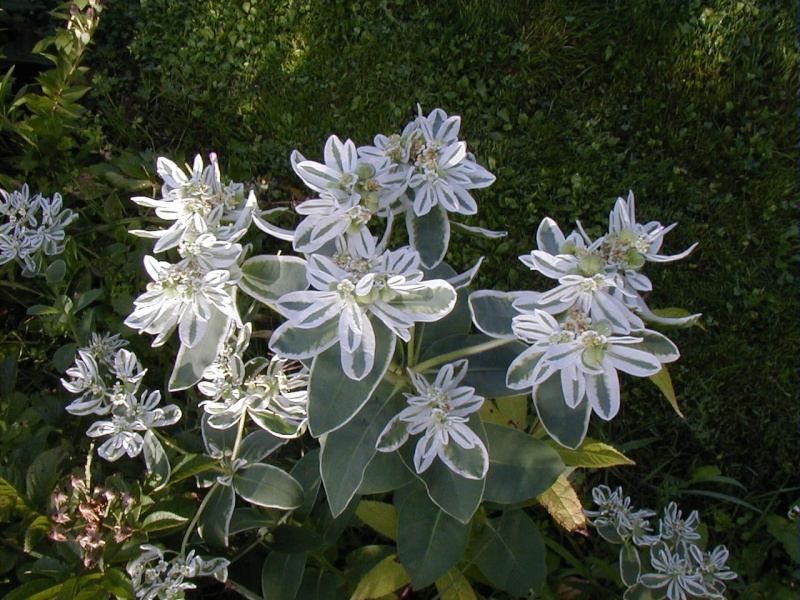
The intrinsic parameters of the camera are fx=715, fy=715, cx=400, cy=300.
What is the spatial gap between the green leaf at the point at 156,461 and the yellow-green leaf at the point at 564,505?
928 millimetres

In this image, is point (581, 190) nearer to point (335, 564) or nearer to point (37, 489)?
point (335, 564)

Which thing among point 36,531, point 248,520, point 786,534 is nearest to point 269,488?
point 248,520

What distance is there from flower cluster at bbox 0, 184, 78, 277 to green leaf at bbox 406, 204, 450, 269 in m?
1.23

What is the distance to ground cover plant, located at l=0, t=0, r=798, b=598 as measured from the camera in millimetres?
1399

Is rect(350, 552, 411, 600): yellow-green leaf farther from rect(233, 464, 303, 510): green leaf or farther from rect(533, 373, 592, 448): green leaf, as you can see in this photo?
rect(533, 373, 592, 448): green leaf

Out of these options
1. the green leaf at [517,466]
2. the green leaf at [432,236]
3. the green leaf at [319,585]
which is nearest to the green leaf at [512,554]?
the green leaf at [517,466]

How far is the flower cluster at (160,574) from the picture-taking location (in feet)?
4.91

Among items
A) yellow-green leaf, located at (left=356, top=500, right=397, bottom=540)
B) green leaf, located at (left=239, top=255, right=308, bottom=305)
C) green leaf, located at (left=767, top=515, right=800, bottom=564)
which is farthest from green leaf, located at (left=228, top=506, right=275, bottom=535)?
green leaf, located at (left=767, top=515, right=800, bottom=564)

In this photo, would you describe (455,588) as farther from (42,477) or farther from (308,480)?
(42,477)

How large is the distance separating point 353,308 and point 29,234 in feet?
4.37

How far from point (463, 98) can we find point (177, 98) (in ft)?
4.18

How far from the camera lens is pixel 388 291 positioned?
129cm

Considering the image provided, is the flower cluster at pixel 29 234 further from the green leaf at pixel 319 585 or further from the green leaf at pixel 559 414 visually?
the green leaf at pixel 559 414

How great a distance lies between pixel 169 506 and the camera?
171 cm
